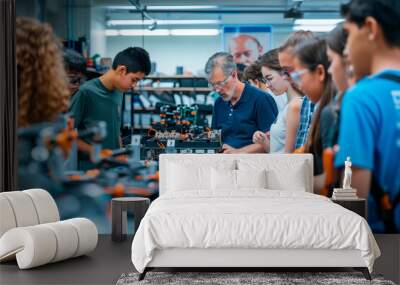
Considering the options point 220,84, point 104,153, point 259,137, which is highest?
point 220,84

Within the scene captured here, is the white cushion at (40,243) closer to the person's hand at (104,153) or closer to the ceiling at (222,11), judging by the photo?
the person's hand at (104,153)

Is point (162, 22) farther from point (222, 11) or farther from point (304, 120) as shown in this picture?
point (304, 120)

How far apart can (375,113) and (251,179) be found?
1.53 meters

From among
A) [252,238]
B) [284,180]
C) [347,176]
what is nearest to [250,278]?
[252,238]

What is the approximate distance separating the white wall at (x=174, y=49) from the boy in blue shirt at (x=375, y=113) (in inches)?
61.6

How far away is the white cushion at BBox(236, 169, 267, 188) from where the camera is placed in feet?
22.4

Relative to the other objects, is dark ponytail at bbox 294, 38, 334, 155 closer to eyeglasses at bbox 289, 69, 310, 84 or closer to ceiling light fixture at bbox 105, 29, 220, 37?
eyeglasses at bbox 289, 69, 310, 84

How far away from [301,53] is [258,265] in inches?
124

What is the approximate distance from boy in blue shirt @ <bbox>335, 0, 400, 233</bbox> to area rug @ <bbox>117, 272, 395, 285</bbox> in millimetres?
2000

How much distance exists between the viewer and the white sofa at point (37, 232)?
5523 millimetres

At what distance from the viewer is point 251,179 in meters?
6.83

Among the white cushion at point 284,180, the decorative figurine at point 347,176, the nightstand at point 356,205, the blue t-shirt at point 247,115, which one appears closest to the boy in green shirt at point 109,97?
the blue t-shirt at point 247,115

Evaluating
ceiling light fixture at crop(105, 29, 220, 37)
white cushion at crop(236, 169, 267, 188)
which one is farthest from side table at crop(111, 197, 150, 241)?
ceiling light fixture at crop(105, 29, 220, 37)

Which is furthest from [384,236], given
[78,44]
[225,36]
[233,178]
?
[78,44]
